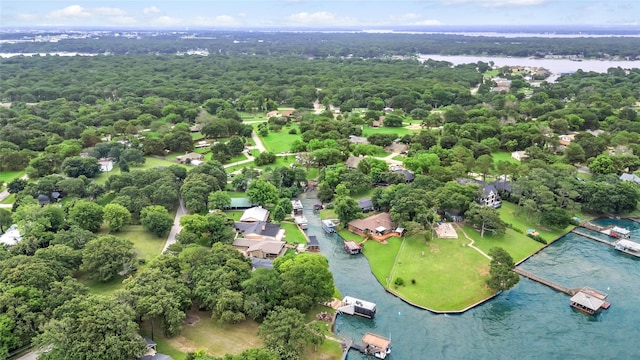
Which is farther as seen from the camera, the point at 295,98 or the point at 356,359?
the point at 295,98

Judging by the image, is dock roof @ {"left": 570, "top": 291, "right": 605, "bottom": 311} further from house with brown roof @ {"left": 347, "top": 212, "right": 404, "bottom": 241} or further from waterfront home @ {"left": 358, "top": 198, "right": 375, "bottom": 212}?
waterfront home @ {"left": 358, "top": 198, "right": 375, "bottom": 212}

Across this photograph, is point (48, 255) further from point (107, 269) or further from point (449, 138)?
point (449, 138)

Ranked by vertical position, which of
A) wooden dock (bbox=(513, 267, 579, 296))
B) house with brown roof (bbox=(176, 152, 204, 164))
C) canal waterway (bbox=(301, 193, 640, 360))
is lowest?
canal waterway (bbox=(301, 193, 640, 360))

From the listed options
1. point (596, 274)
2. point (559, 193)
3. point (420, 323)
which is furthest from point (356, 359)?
point (559, 193)

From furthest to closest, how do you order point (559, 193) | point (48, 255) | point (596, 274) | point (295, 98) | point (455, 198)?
point (295, 98), point (559, 193), point (455, 198), point (596, 274), point (48, 255)

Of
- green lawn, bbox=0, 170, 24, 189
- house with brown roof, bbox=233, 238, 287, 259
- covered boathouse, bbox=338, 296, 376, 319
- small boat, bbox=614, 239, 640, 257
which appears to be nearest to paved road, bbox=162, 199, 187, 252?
house with brown roof, bbox=233, 238, 287, 259

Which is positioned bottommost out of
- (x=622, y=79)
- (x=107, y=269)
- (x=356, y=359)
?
(x=356, y=359)

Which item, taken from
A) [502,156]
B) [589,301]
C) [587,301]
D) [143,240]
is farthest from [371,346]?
[502,156]

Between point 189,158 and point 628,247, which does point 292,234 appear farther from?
point 628,247
